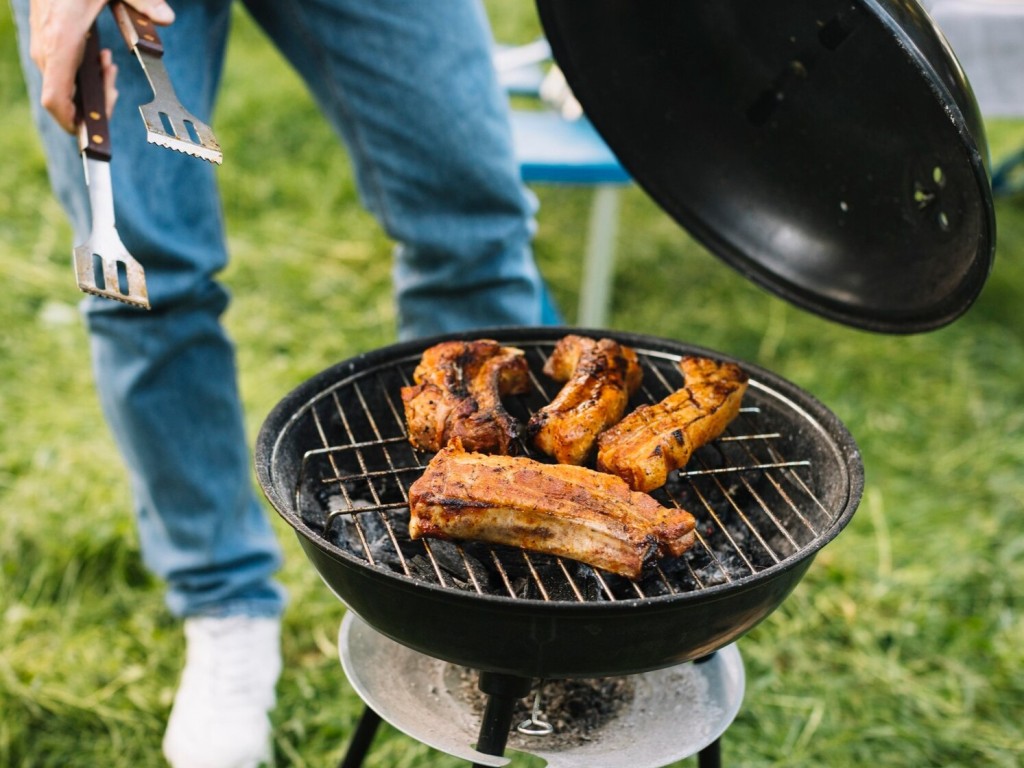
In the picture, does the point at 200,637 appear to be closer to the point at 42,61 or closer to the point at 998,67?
the point at 42,61

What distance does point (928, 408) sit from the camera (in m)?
4.37

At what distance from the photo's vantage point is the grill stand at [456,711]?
1.80 m

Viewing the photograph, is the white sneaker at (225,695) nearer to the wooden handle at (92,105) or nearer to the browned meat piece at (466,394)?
the browned meat piece at (466,394)

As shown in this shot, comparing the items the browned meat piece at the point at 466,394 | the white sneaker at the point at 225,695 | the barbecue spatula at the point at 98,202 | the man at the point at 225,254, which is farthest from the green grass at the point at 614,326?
the barbecue spatula at the point at 98,202

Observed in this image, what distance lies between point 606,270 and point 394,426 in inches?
102

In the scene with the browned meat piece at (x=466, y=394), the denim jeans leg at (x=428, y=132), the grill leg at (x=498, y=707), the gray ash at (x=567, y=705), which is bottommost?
the gray ash at (x=567, y=705)

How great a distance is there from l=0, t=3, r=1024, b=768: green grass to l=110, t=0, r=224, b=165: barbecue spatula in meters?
1.65

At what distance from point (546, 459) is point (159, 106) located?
93 centimetres

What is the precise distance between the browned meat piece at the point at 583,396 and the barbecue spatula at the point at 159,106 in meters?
0.75

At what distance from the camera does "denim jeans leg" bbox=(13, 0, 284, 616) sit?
7.42ft

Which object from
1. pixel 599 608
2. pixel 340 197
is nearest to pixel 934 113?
pixel 599 608

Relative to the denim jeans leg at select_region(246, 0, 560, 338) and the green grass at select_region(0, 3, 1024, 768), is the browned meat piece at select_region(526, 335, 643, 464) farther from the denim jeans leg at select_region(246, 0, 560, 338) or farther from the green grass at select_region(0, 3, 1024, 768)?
the green grass at select_region(0, 3, 1024, 768)

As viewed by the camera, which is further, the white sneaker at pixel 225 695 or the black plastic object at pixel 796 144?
the white sneaker at pixel 225 695

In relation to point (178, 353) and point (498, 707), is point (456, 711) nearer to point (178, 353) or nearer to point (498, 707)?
point (498, 707)
